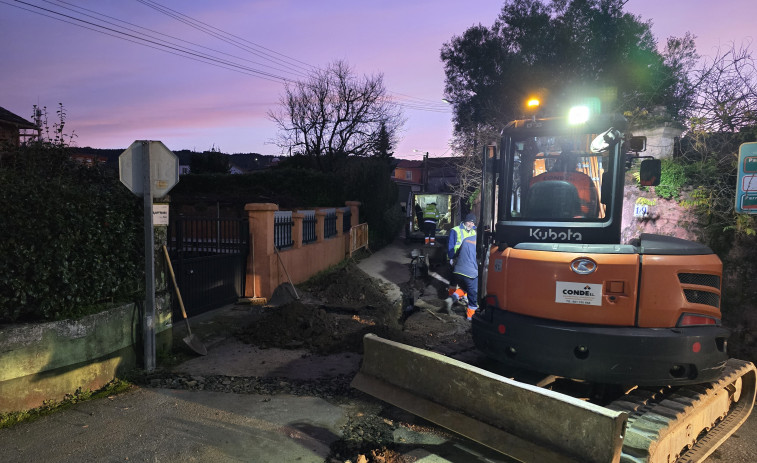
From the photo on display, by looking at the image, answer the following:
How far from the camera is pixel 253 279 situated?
9.34m

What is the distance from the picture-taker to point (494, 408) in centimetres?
320

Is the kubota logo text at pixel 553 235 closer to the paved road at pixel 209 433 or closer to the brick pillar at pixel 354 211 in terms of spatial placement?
the paved road at pixel 209 433

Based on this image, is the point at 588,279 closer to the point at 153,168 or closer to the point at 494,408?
the point at 494,408

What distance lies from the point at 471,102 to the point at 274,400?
957 inches

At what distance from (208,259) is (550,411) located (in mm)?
6582

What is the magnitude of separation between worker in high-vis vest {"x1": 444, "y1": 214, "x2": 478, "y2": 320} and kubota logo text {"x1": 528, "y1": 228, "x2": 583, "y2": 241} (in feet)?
14.1

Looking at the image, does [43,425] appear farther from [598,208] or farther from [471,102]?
[471,102]

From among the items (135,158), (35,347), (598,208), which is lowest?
(35,347)

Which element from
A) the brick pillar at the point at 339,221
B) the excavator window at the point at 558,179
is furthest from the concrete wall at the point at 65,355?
the brick pillar at the point at 339,221

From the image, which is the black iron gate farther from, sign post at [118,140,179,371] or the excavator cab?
the excavator cab

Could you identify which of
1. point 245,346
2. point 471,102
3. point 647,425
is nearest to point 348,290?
point 245,346

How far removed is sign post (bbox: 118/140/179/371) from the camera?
17.3 feet

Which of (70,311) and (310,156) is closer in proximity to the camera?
(70,311)

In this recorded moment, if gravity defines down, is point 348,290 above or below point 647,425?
below
